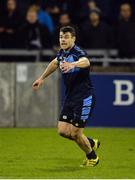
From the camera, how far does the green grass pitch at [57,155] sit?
32.1ft

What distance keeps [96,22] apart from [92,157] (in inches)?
274

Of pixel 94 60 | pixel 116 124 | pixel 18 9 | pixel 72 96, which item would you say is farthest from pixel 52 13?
pixel 72 96

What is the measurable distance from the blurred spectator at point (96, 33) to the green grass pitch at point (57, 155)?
82.1 inches

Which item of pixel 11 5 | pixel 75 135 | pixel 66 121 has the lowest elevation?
pixel 75 135

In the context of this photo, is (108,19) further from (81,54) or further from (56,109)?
(81,54)

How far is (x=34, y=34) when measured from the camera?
56.6 ft

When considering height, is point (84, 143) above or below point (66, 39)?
below

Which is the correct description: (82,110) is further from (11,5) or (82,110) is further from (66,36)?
(11,5)

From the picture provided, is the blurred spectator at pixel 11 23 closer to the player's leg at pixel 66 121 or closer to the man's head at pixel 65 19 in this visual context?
the man's head at pixel 65 19

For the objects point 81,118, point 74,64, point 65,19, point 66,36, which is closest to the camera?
point 74,64

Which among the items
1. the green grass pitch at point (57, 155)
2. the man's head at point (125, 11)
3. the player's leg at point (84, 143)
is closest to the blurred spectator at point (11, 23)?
the green grass pitch at point (57, 155)

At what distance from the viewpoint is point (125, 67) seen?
55.3 ft

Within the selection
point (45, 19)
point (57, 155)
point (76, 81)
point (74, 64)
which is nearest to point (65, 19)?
point (45, 19)

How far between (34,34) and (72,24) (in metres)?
0.92
